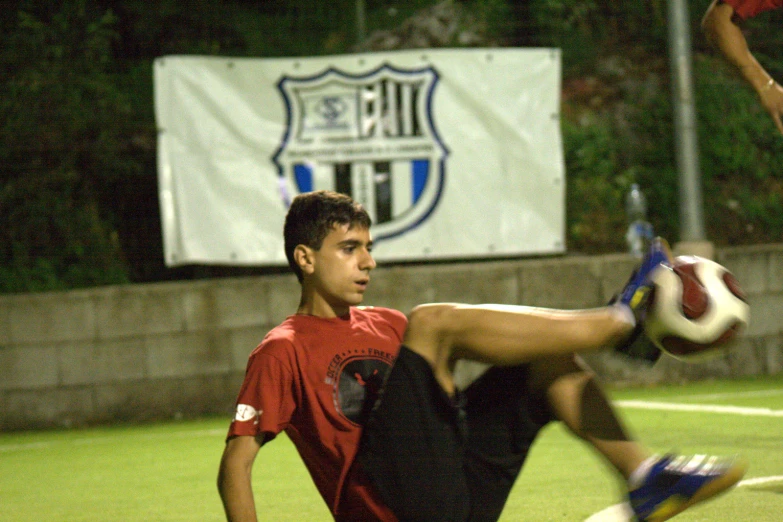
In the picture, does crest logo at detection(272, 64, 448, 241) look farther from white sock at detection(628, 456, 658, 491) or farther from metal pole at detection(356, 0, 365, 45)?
white sock at detection(628, 456, 658, 491)

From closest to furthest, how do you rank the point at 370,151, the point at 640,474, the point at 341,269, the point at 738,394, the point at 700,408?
the point at 640,474 → the point at 341,269 → the point at 700,408 → the point at 738,394 → the point at 370,151

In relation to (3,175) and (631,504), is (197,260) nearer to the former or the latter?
(3,175)

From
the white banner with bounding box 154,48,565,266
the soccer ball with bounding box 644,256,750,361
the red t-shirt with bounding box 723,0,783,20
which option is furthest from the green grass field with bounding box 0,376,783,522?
the red t-shirt with bounding box 723,0,783,20

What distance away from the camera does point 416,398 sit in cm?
309

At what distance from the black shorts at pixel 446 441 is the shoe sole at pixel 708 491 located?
42 cm

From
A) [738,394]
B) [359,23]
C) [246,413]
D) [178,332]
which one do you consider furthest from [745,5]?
[178,332]

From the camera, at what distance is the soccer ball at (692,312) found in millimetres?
3139

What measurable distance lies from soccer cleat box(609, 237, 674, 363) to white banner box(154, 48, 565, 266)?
5.17 meters

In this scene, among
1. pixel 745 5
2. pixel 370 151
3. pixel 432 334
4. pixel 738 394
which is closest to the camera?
pixel 432 334

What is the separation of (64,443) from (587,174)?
4490mm

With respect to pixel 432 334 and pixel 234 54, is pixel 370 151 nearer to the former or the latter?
pixel 234 54

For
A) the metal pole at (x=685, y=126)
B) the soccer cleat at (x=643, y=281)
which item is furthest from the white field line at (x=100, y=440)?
the soccer cleat at (x=643, y=281)

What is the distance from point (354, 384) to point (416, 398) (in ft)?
1.00

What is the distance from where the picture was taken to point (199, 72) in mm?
8359
